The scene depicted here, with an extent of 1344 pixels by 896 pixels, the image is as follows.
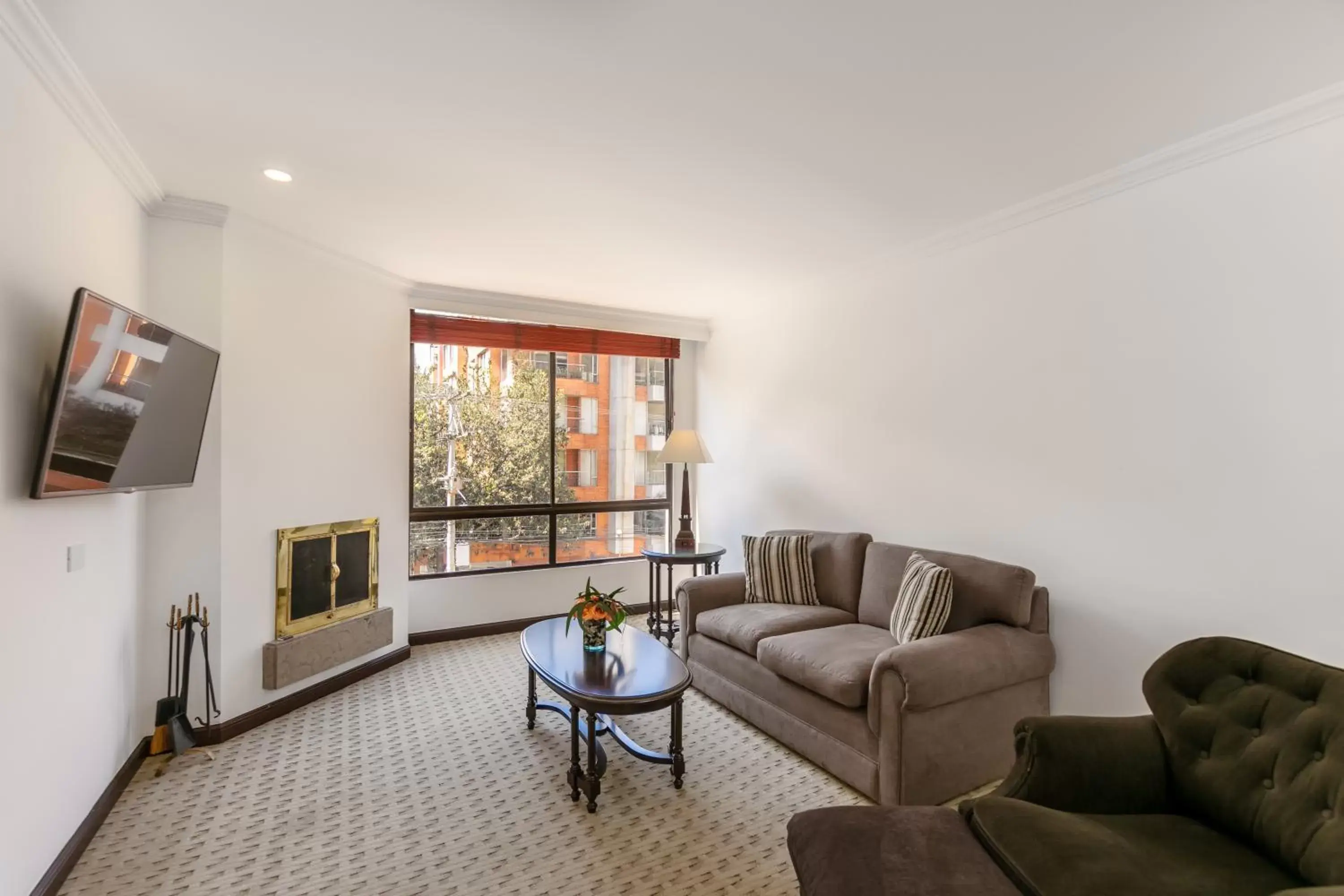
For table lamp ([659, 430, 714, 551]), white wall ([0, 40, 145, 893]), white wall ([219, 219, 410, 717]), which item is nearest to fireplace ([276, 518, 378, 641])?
white wall ([219, 219, 410, 717])

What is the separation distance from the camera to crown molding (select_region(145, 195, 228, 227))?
3049 mm

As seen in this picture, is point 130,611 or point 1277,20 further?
point 130,611

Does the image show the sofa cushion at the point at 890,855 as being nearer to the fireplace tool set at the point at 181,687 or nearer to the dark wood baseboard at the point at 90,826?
the dark wood baseboard at the point at 90,826

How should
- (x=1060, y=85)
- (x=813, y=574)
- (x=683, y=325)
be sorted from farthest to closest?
(x=683, y=325) < (x=813, y=574) < (x=1060, y=85)

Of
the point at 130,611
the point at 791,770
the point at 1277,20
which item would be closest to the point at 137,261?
the point at 130,611

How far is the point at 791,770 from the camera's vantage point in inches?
116

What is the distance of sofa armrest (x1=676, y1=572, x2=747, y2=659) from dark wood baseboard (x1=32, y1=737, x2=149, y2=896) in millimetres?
2732

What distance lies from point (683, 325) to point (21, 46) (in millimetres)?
4334

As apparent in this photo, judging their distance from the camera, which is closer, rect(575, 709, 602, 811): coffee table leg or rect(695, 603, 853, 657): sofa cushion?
rect(575, 709, 602, 811): coffee table leg

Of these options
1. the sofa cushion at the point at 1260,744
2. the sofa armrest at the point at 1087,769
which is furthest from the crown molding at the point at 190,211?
the sofa cushion at the point at 1260,744

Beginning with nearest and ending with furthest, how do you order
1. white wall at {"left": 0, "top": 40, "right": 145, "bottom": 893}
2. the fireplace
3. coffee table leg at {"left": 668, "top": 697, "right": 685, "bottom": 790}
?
1. white wall at {"left": 0, "top": 40, "right": 145, "bottom": 893}
2. coffee table leg at {"left": 668, "top": 697, "right": 685, "bottom": 790}
3. the fireplace

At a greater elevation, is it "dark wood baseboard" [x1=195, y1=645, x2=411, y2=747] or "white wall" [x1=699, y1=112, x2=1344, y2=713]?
"white wall" [x1=699, y1=112, x2=1344, y2=713]

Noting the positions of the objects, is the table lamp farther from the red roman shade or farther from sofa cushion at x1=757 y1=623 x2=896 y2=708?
sofa cushion at x1=757 y1=623 x2=896 y2=708

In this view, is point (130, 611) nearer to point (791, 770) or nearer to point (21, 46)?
point (21, 46)
